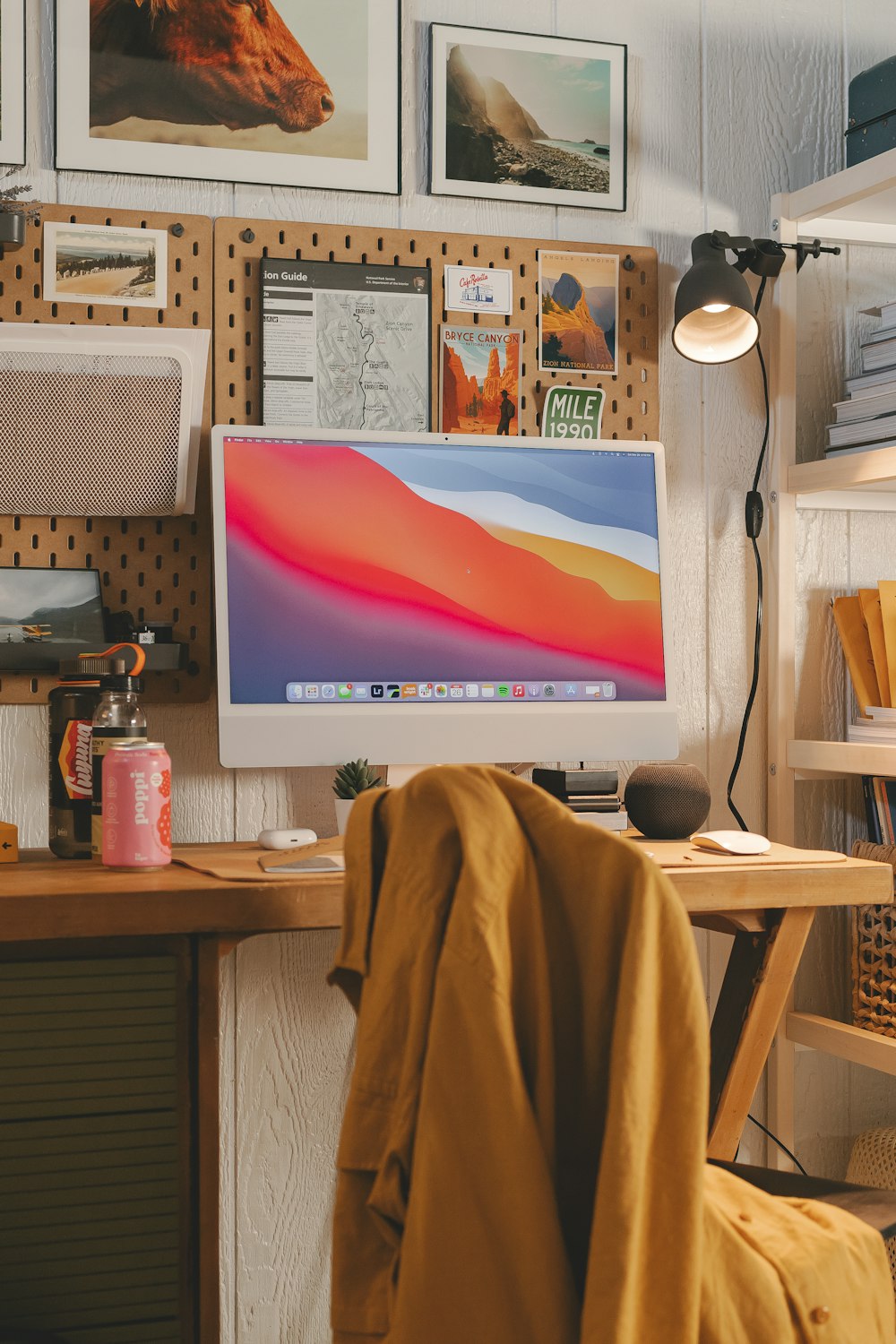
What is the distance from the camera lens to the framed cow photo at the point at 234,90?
1.74 m

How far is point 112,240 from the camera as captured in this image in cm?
173

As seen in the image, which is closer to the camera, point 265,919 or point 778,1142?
point 265,919

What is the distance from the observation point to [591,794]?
1.66 metres

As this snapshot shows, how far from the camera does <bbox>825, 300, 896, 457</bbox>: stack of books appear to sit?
6.15 feet

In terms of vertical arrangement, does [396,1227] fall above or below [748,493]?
below

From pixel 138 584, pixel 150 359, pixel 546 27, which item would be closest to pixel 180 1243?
pixel 138 584

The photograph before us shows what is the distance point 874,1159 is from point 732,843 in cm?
78

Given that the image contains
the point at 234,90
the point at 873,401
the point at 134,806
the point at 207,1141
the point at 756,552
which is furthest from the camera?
the point at 756,552

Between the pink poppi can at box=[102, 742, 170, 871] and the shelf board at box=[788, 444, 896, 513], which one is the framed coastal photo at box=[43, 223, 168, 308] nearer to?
the pink poppi can at box=[102, 742, 170, 871]

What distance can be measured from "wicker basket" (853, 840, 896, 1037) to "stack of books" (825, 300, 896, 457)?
0.63 metres

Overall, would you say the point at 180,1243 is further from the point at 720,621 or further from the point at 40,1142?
the point at 720,621

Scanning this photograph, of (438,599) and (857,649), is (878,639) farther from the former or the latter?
(438,599)

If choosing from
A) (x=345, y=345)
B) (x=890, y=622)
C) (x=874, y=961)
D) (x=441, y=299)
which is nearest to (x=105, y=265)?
(x=345, y=345)

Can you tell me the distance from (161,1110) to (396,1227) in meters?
0.45
